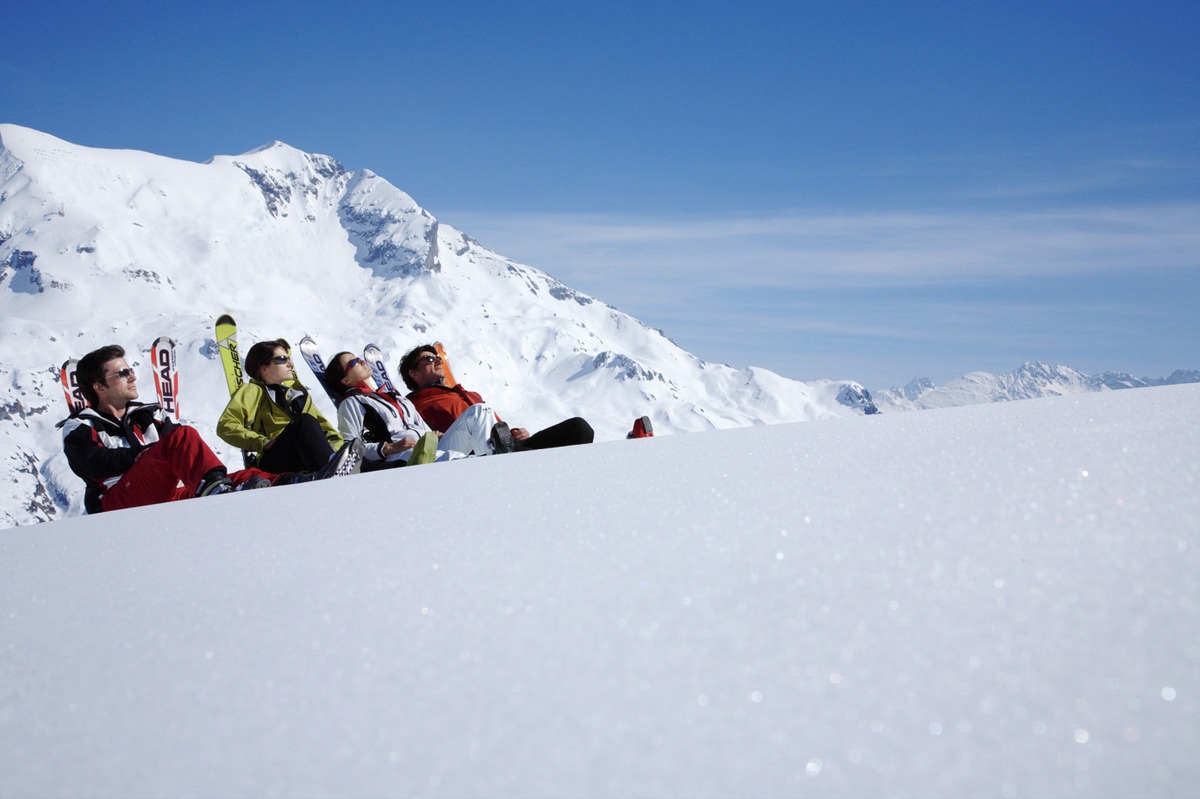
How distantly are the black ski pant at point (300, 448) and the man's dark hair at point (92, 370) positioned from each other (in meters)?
1.00

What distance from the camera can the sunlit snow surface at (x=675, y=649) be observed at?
0.63 metres

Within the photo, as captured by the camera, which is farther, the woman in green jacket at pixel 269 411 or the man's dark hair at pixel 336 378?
the man's dark hair at pixel 336 378

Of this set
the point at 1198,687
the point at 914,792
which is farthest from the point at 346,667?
the point at 1198,687

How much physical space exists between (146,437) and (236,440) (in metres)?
0.64

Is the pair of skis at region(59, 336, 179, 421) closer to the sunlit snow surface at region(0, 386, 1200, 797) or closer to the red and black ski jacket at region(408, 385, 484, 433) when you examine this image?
the red and black ski jacket at region(408, 385, 484, 433)

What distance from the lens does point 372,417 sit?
5535 mm

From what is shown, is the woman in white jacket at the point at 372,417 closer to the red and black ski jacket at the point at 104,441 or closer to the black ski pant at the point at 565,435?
the black ski pant at the point at 565,435

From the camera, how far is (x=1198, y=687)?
0.65 m

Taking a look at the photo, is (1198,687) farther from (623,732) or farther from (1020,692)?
(623,732)

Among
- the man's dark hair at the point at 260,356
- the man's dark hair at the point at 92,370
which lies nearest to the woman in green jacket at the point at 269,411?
the man's dark hair at the point at 260,356

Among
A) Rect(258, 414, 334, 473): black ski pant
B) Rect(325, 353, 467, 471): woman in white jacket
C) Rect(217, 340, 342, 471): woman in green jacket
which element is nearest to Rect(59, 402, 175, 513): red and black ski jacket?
Rect(217, 340, 342, 471): woman in green jacket

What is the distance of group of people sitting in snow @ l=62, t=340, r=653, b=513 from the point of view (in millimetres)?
4059

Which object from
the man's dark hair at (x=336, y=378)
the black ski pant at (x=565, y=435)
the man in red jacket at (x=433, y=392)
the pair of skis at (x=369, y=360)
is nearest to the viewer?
the black ski pant at (x=565, y=435)

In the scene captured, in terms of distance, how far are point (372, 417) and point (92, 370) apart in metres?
1.67
